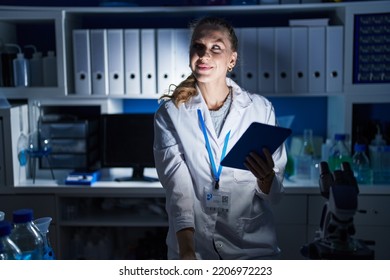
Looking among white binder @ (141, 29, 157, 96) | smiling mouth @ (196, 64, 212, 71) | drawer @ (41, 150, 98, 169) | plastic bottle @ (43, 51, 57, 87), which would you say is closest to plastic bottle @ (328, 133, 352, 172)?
white binder @ (141, 29, 157, 96)

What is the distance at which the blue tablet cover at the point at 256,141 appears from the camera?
3.35 ft

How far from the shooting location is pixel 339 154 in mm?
1988

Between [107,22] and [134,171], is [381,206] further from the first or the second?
[107,22]

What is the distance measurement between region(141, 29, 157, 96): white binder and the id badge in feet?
2.90

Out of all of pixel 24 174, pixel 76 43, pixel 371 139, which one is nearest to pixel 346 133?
pixel 371 139

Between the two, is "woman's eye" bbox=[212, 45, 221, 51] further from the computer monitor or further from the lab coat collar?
the computer monitor

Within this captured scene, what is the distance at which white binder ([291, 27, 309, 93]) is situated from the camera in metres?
1.95

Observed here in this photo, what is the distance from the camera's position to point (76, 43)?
6.56 feet

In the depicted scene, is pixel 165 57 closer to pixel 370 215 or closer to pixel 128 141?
pixel 128 141

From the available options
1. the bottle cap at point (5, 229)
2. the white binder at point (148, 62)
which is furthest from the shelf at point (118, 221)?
the bottle cap at point (5, 229)

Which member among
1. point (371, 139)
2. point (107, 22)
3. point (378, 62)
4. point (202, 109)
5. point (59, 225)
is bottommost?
point (59, 225)

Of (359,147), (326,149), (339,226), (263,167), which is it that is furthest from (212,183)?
(326,149)

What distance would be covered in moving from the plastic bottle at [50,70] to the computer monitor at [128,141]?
0.28 meters
